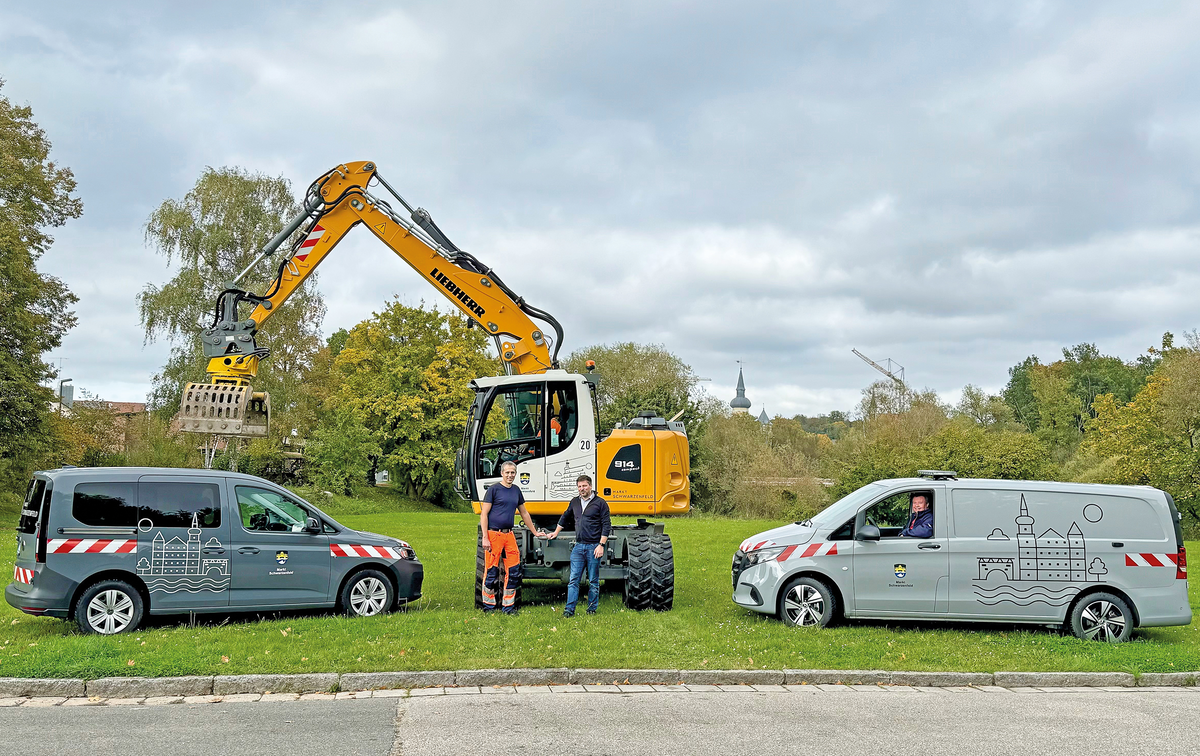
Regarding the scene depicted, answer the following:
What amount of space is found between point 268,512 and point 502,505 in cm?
282

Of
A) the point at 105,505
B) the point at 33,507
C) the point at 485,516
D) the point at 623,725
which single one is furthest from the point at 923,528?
the point at 33,507

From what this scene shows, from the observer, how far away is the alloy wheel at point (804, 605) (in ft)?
35.9

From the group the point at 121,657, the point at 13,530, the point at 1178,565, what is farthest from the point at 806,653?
the point at 13,530

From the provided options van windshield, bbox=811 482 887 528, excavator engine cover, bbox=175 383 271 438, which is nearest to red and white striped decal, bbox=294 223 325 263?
excavator engine cover, bbox=175 383 271 438

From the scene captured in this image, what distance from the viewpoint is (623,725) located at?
23.0 feet

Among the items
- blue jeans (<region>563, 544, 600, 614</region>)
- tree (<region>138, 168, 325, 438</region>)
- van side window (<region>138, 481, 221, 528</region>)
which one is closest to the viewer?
van side window (<region>138, 481, 221, 528</region>)

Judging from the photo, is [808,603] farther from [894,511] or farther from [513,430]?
[513,430]

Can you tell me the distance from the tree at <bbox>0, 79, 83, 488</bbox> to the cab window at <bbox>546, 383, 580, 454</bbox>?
2348 centimetres

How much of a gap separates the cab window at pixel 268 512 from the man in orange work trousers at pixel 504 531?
225 centimetres

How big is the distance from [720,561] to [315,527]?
10653 mm

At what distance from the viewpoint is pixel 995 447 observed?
3778cm

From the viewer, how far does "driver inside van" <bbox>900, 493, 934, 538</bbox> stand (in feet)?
36.2

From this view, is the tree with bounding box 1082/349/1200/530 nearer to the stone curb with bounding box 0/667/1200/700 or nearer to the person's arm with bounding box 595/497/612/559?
the stone curb with bounding box 0/667/1200/700

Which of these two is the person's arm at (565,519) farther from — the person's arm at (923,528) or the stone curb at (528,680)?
the person's arm at (923,528)
